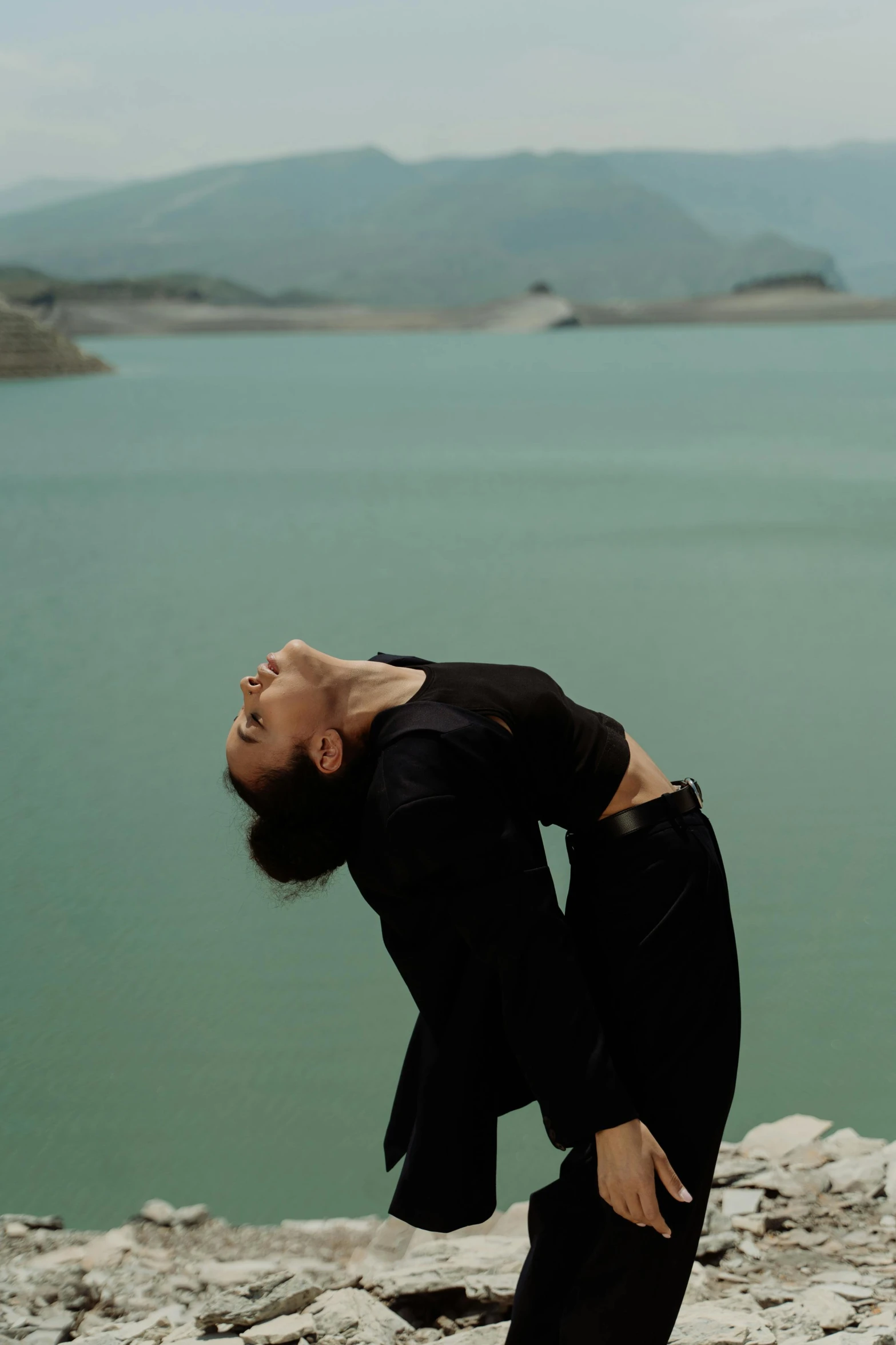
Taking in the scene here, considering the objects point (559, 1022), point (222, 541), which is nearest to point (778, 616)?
point (222, 541)

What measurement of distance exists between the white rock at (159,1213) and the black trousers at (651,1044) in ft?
3.31

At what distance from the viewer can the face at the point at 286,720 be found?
1.20m

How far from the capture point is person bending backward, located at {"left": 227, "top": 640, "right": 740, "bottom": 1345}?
1139 mm

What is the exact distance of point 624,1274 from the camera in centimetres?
127

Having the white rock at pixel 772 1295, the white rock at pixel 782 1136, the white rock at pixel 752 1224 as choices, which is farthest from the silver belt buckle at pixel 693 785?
the white rock at pixel 782 1136

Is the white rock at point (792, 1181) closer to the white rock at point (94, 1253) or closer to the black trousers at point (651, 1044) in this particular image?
the black trousers at point (651, 1044)

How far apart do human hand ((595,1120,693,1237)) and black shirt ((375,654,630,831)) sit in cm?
28

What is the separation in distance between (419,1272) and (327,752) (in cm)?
89

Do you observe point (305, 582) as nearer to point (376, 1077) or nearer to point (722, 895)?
point (376, 1077)

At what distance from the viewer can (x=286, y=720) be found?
120 centimetres

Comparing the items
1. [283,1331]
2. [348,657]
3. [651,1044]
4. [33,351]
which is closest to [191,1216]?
[283,1331]

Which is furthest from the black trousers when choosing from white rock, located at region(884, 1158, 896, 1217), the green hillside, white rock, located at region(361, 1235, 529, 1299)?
the green hillside

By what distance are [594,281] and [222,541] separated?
297 ft

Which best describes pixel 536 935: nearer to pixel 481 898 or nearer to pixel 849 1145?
pixel 481 898
